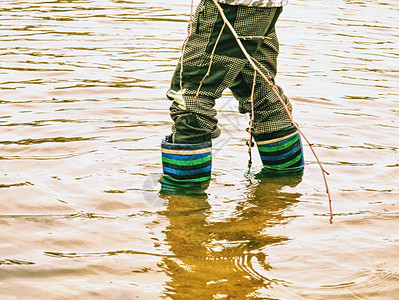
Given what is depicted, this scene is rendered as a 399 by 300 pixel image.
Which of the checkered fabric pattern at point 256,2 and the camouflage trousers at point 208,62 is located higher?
the checkered fabric pattern at point 256,2

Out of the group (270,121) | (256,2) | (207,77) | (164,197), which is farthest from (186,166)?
(256,2)

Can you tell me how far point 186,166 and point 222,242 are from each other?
0.62 meters

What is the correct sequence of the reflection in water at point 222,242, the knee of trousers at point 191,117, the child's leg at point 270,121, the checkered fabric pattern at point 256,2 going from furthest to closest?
the child's leg at point 270,121, the knee of trousers at point 191,117, the checkered fabric pattern at point 256,2, the reflection in water at point 222,242

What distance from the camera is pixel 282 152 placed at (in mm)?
3695

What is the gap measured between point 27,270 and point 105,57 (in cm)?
410

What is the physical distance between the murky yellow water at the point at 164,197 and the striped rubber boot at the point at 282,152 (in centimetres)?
9

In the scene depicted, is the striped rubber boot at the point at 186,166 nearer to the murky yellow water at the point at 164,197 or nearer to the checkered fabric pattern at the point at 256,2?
the murky yellow water at the point at 164,197

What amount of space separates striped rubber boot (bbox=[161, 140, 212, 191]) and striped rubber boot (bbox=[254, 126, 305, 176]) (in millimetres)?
431

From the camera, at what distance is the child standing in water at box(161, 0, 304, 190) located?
3205mm

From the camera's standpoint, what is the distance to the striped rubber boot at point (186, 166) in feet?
10.9

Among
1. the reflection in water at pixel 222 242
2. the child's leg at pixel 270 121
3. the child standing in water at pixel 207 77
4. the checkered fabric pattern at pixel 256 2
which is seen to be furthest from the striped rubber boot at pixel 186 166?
the checkered fabric pattern at pixel 256 2

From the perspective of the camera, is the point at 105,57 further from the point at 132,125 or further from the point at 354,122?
the point at 354,122

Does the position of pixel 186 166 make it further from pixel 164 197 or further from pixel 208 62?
pixel 208 62

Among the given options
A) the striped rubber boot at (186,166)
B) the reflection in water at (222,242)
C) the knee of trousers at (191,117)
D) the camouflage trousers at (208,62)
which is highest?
the camouflage trousers at (208,62)
